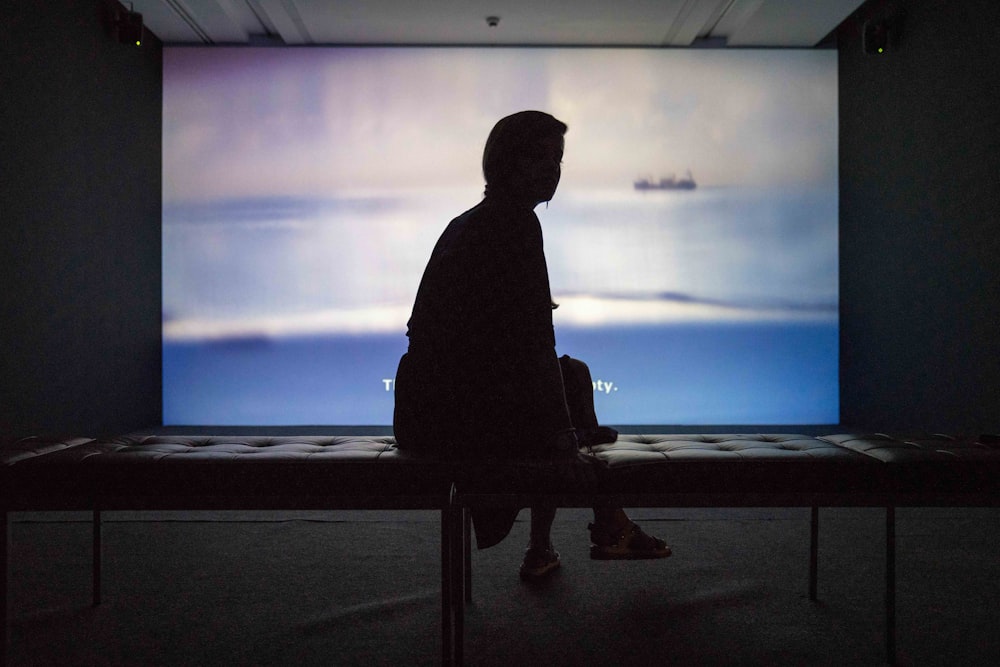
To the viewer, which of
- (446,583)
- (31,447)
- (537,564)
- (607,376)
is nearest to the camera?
(446,583)

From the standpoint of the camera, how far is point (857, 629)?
1645 mm

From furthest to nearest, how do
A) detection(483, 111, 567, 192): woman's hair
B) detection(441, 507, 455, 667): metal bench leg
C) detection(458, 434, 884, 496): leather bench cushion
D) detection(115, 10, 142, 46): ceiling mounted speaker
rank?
detection(115, 10, 142, 46): ceiling mounted speaker
detection(483, 111, 567, 192): woman's hair
detection(458, 434, 884, 496): leather bench cushion
detection(441, 507, 455, 667): metal bench leg

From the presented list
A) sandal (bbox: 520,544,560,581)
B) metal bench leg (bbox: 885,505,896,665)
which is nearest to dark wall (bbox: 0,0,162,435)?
sandal (bbox: 520,544,560,581)

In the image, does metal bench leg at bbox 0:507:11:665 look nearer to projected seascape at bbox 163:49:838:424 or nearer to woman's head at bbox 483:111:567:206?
woman's head at bbox 483:111:567:206

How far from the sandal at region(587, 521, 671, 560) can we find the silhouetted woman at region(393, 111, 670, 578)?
0.95ft

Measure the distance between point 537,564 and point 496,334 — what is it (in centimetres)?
85

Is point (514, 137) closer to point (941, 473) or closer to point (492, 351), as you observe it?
point (492, 351)

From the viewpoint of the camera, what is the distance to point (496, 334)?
147 centimetres

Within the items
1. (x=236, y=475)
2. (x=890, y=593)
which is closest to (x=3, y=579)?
(x=236, y=475)

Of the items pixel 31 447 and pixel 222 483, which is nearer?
pixel 222 483

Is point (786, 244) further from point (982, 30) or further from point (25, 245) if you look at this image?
point (25, 245)

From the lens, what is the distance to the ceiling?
450cm

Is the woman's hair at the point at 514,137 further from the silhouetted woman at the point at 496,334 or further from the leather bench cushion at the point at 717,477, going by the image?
the leather bench cushion at the point at 717,477

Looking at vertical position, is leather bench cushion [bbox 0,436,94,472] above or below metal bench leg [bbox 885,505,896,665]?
above
